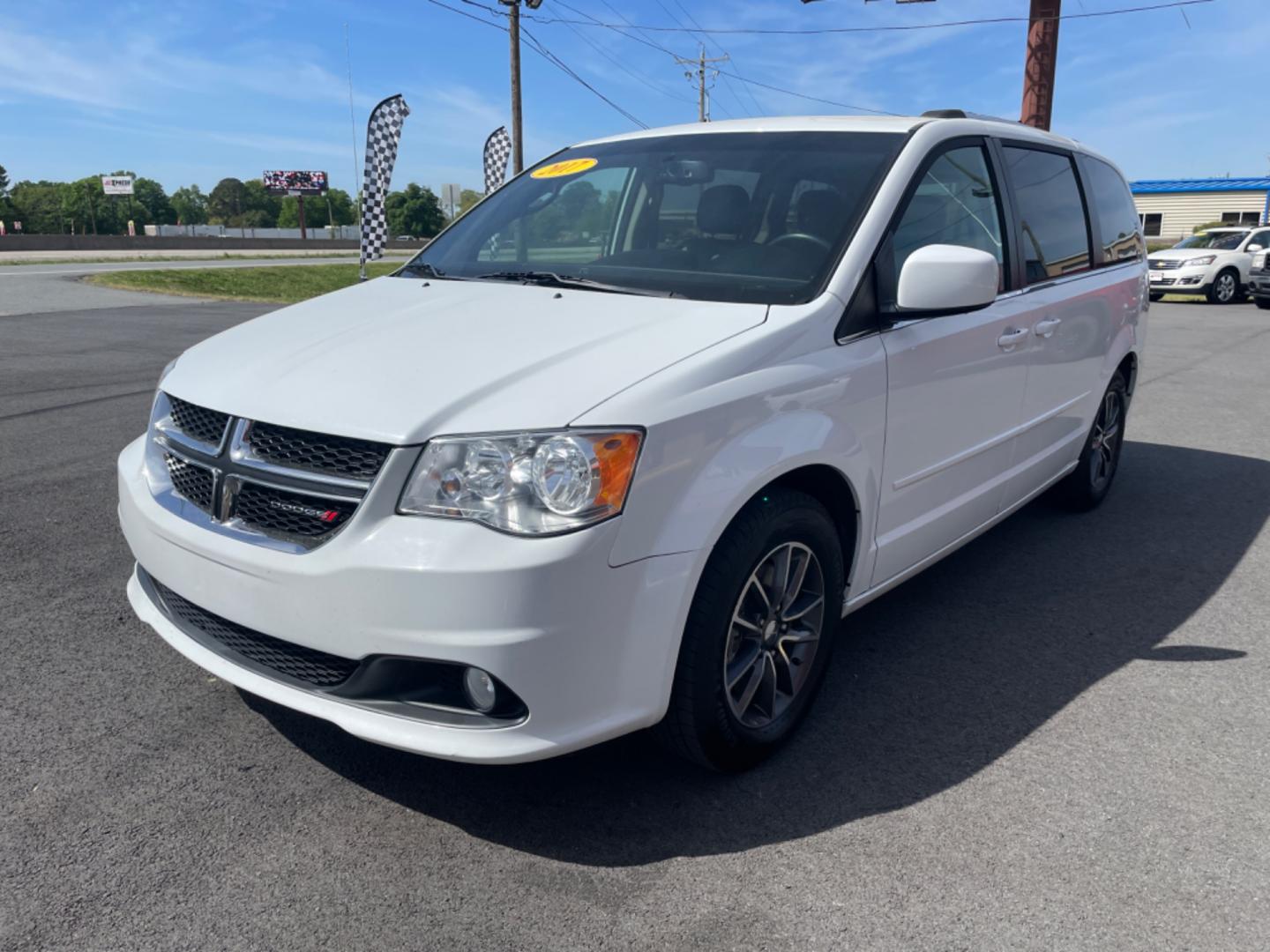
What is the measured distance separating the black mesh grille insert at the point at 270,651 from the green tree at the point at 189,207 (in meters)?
164

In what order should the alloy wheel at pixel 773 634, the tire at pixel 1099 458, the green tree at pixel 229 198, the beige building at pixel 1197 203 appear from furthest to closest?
1. the green tree at pixel 229 198
2. the beige building at pixel 1197 203
3. the tire at pixel 1099 458
4. the alloy wheel at pixel 773 634

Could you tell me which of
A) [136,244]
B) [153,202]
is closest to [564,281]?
[136,244]

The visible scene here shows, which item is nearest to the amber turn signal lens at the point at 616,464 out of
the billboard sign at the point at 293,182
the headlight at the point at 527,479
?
the headlight at the point at 527,479

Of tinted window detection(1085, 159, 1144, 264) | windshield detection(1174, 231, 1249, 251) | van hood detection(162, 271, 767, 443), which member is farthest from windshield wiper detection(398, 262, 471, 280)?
windshield detection(1174, 231, 1249, 251)

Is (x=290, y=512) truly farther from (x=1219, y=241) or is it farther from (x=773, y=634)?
(x=1219, y=241)

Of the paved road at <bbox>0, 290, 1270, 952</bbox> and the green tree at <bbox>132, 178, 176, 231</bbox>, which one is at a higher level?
the green tree at <bbox>132, 178, 176, 231</bbox>

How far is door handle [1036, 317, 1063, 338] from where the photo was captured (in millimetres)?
3926

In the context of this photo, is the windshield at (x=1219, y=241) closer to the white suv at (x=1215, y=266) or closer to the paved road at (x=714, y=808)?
the white suv at (x=1215, y=266)

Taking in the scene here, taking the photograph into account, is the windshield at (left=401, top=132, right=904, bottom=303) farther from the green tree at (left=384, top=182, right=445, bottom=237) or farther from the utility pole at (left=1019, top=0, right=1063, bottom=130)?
the green tree at (left=384, top=182, right=445, bottom=237)

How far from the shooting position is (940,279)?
2.86 m

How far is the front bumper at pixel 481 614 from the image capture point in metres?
2.11

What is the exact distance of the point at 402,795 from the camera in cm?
263

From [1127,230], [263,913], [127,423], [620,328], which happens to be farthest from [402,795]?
[127,423]

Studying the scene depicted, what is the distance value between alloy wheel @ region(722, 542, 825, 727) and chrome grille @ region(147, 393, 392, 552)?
1010mm
